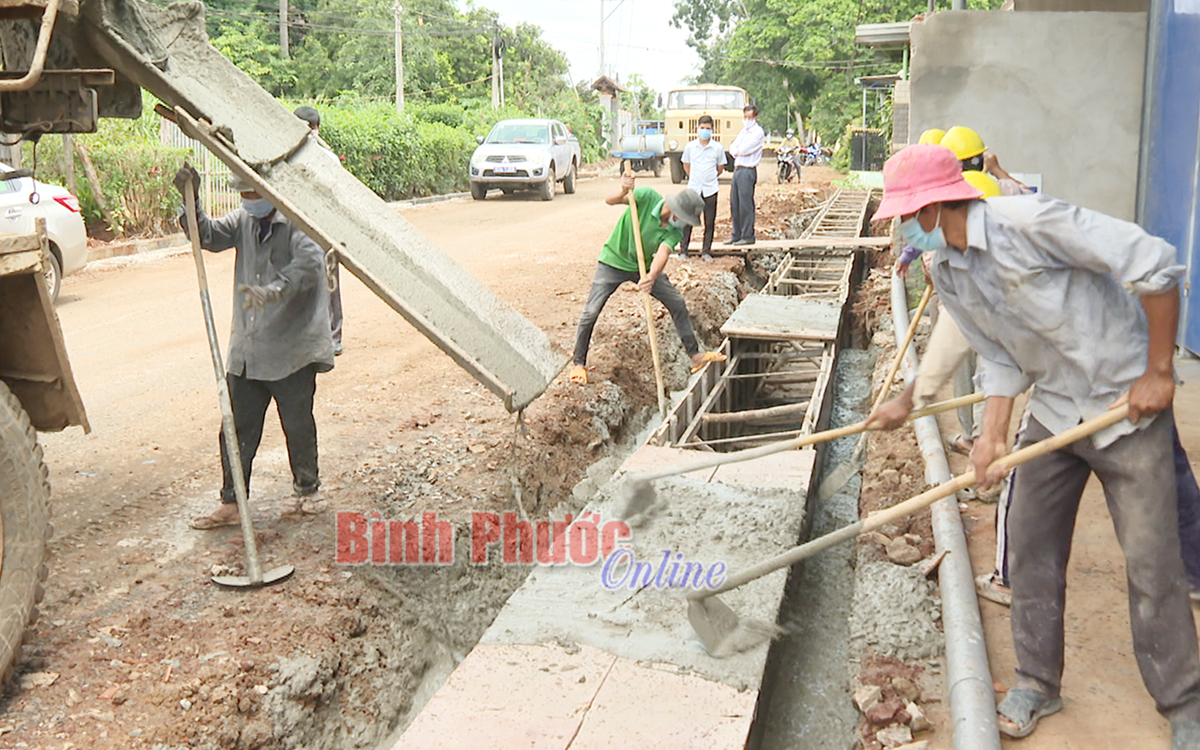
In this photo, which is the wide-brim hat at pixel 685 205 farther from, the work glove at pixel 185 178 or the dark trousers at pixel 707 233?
the dark trousers at pixel 707 233

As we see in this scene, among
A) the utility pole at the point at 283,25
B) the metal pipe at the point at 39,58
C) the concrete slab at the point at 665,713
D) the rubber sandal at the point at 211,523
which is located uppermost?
the utility pole at the point at 283,25

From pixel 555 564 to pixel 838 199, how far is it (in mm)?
18005

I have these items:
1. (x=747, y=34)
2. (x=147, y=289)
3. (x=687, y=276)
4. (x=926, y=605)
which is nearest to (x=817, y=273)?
(x=687, y=276)

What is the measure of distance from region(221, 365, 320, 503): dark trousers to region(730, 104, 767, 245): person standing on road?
29.4 ft

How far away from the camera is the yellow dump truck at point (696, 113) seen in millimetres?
28578

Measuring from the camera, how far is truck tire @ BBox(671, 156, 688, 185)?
90.4 ft

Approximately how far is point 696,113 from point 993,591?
2652 centimetres

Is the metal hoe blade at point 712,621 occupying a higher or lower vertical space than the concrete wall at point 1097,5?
lower

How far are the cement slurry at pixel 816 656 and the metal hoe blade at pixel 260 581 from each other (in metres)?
2.20

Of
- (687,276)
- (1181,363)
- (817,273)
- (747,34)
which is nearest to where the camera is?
(1181,363)

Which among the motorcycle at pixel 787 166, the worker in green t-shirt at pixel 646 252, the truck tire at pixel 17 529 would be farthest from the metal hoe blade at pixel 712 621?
the motorcycle at pixel 787 166

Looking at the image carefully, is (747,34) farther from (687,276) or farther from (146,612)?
(146,612)

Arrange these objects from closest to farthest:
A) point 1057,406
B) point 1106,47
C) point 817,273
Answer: point 1057,406 < point 1106,47 < point 817,273

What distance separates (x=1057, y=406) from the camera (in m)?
3.09
